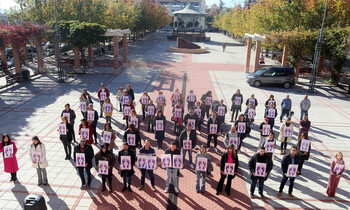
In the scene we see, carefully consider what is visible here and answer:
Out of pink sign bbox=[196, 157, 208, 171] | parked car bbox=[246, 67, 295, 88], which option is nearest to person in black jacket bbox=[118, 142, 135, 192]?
pink sign bbox=[196, 157, 208, 171]

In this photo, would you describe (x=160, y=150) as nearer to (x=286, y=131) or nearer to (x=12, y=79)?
(x=286, y=131)

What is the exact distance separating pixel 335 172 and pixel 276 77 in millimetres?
15124

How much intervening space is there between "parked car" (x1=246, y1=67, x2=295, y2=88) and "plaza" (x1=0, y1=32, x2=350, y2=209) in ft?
2.17

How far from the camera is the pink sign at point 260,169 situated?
7.92 metres

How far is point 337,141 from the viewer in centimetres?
1290

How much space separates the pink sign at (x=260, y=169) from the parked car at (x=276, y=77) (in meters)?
15.7

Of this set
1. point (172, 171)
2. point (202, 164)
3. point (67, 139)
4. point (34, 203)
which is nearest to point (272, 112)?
point (202, 164)

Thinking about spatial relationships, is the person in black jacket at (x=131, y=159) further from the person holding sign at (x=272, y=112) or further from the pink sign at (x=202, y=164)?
the person holding sign at (x=272, y=112)

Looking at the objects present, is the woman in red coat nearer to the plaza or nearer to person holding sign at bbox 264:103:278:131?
the plaza

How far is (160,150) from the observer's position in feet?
37.4

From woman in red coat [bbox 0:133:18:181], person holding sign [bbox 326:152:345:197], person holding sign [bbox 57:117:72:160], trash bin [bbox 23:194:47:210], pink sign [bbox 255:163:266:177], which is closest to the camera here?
trash bin [bbox 23:194:47:210]

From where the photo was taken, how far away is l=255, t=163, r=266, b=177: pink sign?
7922 millimetres

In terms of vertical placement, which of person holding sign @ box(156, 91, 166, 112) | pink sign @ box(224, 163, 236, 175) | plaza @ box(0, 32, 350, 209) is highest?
person holding sign @ box(156, 91, 166, 112)

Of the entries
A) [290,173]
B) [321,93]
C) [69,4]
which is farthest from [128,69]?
[290,173]
